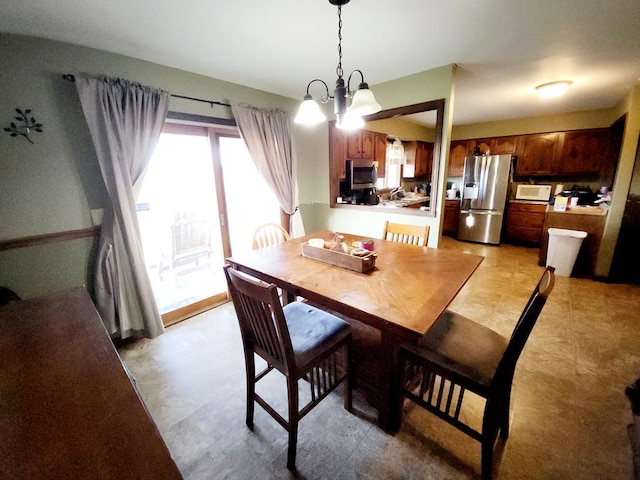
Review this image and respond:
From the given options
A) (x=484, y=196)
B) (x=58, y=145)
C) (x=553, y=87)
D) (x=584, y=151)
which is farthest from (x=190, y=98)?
(x=584, y=151)

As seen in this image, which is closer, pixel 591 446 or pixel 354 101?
pixel 591 446

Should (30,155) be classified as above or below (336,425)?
above

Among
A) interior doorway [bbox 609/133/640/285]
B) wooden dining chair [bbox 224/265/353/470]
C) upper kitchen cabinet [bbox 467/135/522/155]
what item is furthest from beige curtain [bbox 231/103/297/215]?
upper kitchen cabinet [bbox 467/135/522/155]

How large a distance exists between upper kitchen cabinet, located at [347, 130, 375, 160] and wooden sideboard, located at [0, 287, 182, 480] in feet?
11.3

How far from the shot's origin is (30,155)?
5.85ft

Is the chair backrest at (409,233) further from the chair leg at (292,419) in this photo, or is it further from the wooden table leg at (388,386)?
the chair leg at (292,419)

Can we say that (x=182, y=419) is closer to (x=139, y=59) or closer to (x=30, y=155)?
(x=30, y=155)

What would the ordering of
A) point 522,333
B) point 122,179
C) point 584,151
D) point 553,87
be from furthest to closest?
point 584,151 → point 553,87 → point 122,179 → point 522,333

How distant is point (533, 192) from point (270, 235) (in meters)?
4.90

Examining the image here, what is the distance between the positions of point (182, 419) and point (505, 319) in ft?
9.22

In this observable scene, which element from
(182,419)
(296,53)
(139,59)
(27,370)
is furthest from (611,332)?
(139,59)

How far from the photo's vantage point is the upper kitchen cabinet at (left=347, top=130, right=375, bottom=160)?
3.73 metres

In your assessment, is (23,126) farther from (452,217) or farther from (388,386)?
(452,217)

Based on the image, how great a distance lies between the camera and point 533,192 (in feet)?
15.3
